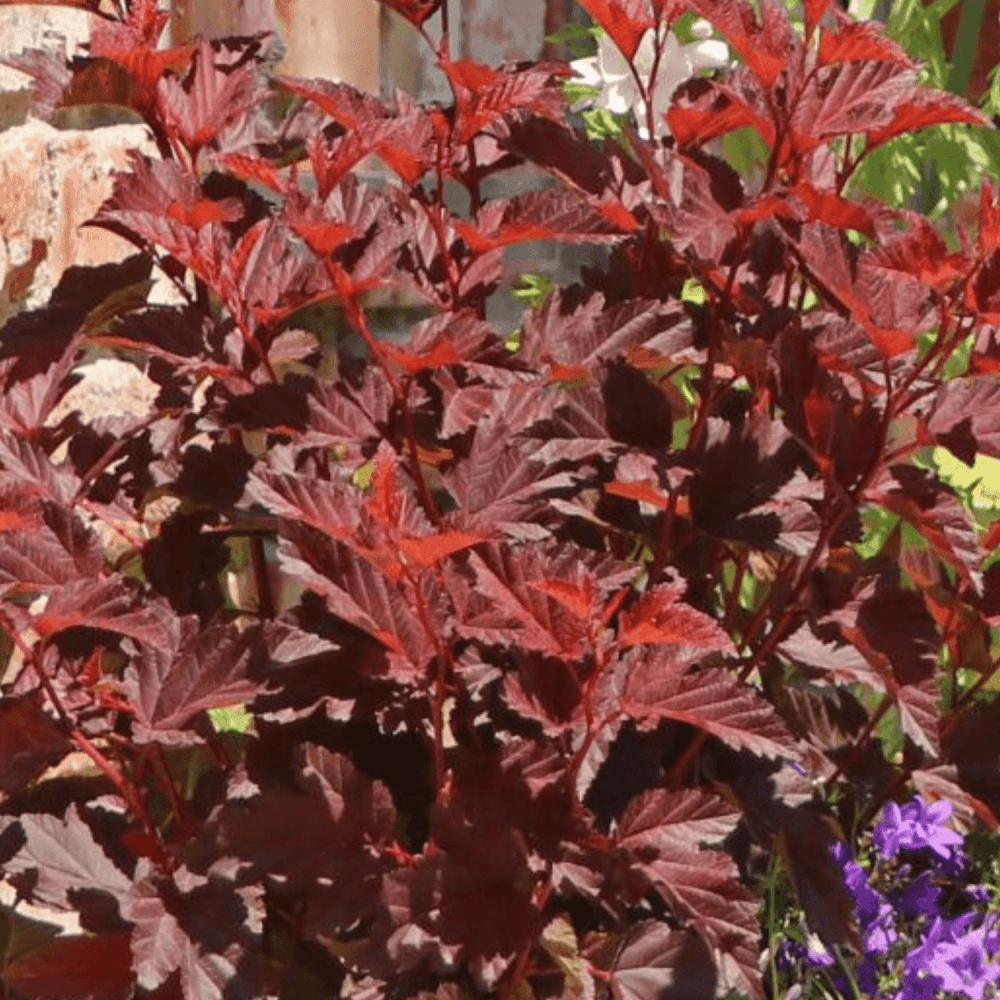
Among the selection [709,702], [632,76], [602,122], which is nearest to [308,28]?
[602,122]

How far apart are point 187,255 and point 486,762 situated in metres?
0.48

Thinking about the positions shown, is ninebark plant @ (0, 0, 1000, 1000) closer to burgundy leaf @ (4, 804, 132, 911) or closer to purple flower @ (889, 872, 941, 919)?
burgundy leaf @ (4, 804, 132, 911)

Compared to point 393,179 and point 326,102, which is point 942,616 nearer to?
point 326,102

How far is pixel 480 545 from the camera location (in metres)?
1.23

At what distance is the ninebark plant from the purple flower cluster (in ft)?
0.26

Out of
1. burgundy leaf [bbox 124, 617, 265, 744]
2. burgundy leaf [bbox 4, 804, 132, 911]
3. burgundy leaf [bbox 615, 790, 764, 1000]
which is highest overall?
burgundy leaf [bbox 124, 617, 265, 744]

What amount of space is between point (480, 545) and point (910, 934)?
0.90 m

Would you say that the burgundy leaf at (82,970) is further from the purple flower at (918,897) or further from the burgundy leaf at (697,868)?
the purple flower at (918,897)

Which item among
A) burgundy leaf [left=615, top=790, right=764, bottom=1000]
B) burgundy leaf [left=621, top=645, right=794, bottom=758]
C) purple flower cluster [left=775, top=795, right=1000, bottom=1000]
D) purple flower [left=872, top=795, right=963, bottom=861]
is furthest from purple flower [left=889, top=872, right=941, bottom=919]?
burgundy leaf [left=621, top=645, right=794, bottom=758]

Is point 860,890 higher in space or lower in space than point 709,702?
lower

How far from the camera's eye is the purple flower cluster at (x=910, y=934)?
165 centimetres

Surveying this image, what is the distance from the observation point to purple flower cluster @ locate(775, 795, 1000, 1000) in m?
1.65

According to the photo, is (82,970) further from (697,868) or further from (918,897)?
(918,897)

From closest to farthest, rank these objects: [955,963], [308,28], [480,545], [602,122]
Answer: [480,545]
[955,963]
[308,28]
[602,122]
